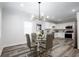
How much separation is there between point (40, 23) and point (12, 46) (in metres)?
1.30

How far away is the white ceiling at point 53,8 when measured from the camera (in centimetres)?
208

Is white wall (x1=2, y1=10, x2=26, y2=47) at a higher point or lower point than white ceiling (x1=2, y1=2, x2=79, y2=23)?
lower

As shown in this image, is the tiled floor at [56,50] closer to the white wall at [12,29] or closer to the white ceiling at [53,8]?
the white wall at [12,29]

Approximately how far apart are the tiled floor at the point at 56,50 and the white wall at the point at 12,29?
21cm

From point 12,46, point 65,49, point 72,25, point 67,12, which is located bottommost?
point 65,49

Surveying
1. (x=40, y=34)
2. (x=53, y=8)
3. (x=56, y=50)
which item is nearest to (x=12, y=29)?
(x=40, y=34)

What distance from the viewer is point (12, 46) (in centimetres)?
218

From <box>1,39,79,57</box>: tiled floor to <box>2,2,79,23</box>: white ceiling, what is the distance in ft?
2.71

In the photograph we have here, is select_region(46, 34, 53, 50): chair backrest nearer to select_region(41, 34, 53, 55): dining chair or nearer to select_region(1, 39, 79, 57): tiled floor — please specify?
select_region(41, 34, 53, 55): dining chair

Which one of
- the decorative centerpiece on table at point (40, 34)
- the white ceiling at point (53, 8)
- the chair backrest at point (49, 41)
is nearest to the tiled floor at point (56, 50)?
the chair backrest at point (49, 41)

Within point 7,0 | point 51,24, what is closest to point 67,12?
point 51,24

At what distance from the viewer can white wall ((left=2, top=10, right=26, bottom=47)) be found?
6.83 feet

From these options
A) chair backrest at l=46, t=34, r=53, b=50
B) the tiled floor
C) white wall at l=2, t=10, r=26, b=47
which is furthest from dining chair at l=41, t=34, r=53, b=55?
white wall at l=2, t=10, r=26, b=47

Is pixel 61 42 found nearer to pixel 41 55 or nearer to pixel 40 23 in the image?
→ pixel 41 55
